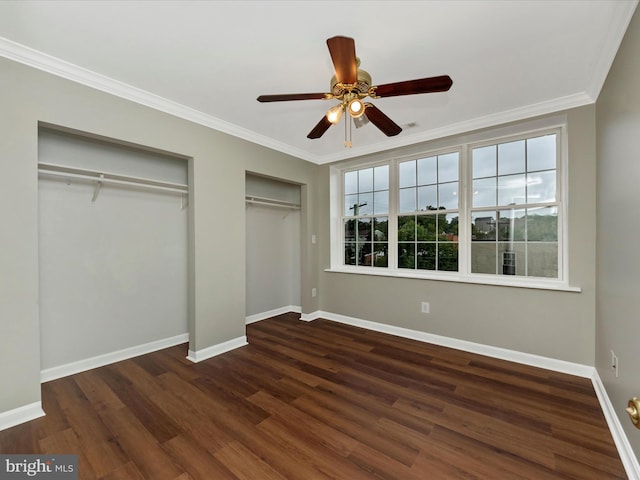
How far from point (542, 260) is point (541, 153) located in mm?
1112

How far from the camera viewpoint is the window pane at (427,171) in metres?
3.60

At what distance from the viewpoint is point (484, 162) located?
3248mm

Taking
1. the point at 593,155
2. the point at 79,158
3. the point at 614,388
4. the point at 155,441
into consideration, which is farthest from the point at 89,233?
the point at 593,155

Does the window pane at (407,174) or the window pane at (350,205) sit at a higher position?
the window pane at (407,174)

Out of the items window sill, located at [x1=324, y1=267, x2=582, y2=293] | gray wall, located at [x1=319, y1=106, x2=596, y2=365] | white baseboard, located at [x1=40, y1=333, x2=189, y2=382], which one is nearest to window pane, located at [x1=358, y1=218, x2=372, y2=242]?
window sill, located at [x1=324, y1=267, x2=582, y2=293]

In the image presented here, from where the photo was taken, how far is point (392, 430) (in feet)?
6.21

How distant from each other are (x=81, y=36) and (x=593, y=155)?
409 cm

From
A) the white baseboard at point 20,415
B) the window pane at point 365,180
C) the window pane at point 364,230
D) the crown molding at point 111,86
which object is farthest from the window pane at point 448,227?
the white baseboard at point 20,415

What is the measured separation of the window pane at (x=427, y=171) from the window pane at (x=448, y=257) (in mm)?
844

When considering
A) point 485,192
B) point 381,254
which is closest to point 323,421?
point 381,254

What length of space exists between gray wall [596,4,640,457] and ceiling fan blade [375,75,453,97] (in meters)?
0.98

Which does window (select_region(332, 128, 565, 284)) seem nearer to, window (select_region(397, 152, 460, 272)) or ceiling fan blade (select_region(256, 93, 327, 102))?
window (select_region(397, 152, 460, 272))

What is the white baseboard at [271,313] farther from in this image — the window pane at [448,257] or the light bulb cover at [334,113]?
the light bulb cover at [334,113]

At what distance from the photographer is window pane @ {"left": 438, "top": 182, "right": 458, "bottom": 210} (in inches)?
135
